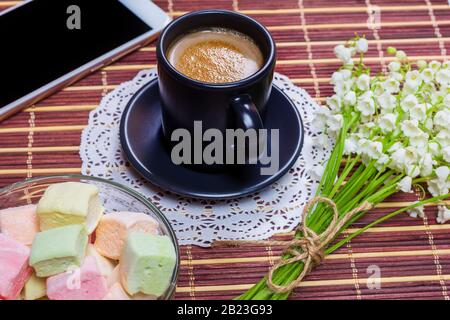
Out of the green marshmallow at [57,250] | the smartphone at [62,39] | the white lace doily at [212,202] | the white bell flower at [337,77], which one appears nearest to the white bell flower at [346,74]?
the white bell flower at [337,77]

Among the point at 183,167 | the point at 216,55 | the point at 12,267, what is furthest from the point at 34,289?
the point at 216,55

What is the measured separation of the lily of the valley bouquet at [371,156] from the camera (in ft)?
3.36

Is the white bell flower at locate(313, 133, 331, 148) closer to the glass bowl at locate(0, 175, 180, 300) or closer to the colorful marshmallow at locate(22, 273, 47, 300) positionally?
the glass bowl at locate(0, 175, 180, 300)

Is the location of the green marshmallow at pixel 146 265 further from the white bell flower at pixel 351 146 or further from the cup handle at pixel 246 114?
the white bell flower at pixel 351 146

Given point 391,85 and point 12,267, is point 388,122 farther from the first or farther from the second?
point 12,267

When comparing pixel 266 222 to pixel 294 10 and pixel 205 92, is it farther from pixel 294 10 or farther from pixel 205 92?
A: pixel 294 10

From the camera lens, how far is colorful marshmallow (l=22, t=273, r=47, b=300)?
0.91 m

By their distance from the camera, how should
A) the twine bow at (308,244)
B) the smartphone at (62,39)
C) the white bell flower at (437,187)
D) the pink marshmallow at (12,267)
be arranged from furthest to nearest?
1. the smartphone at (62,39)
2. the white bell flower at (437,187)
3. the twine bow at (308,244)
4. the pink marshmallow at (12,267)

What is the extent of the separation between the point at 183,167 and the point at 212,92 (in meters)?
0.16

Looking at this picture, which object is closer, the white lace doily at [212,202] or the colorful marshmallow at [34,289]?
the colorful marshmallow at [34,289]

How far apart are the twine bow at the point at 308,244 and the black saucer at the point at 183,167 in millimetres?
87

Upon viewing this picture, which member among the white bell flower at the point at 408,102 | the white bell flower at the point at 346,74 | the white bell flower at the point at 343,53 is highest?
the white bell flower at the point at 343,53

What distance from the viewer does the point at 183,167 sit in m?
1.10

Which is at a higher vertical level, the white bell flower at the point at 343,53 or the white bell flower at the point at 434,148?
the white bell flower at the point at 343,53
